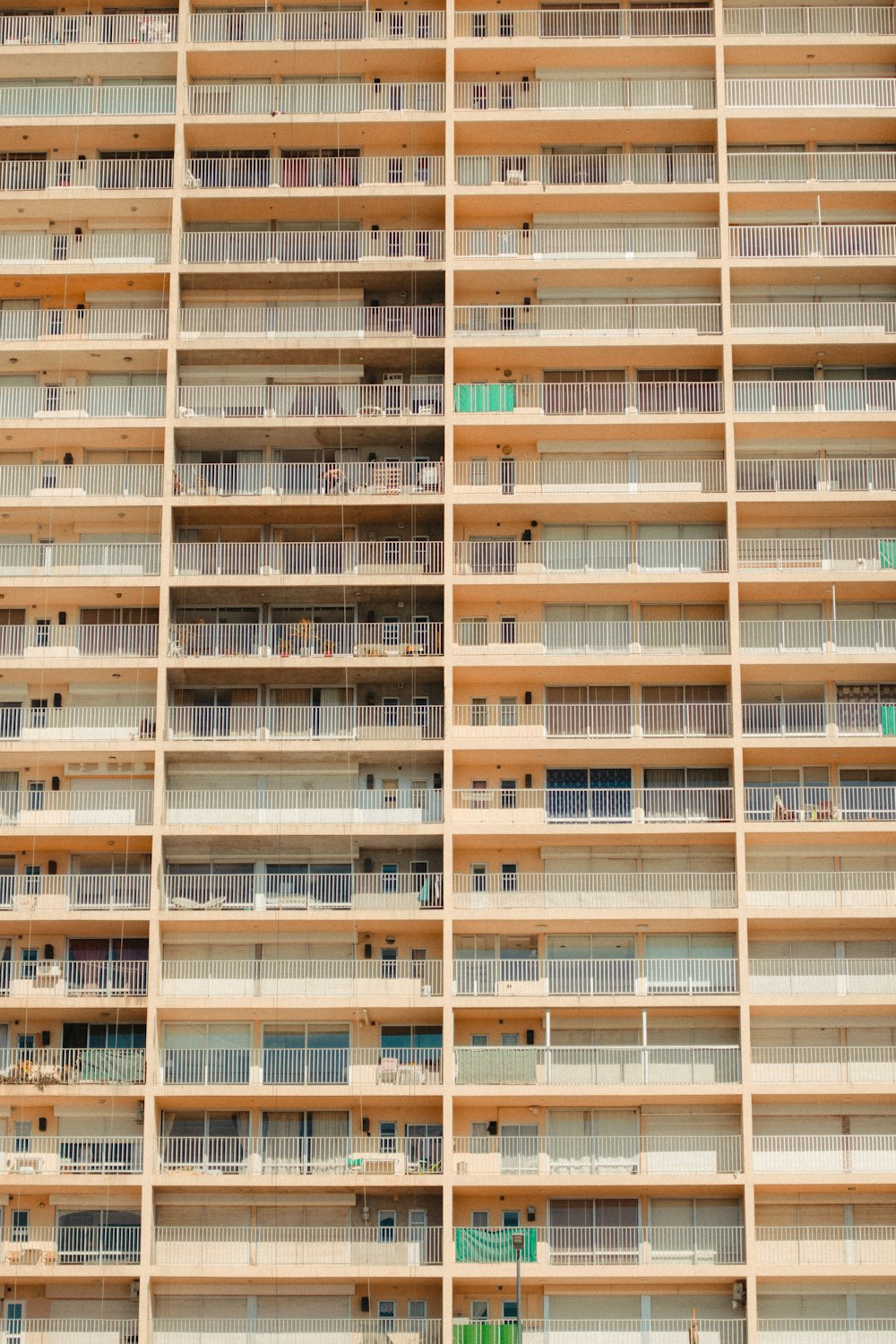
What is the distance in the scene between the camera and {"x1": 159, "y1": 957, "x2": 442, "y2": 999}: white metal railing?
60.0 m

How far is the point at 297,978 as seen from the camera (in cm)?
6038

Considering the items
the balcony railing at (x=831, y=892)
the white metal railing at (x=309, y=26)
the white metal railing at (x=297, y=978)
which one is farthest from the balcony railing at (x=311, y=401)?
the balcony railing at (x=831, y=892)

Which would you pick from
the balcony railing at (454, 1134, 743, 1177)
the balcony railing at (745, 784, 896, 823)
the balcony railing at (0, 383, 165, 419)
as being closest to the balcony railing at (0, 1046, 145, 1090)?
the balcony railing at (454, 1134, 743, 1177)

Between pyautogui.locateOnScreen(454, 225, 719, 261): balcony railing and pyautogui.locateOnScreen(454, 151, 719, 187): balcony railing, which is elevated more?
pyautogui.locateOnScreen(454, 151, 719, 187): balcony railing

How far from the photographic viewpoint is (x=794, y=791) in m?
61.8

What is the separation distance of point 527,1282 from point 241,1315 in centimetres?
731

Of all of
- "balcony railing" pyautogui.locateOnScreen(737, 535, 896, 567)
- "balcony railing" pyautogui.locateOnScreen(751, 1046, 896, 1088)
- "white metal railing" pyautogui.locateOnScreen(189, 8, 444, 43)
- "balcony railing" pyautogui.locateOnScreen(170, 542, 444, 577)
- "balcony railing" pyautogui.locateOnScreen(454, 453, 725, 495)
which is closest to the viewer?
"balcony railing" pyautogui.locateOnScreen(751, 1046, 896, 1088)

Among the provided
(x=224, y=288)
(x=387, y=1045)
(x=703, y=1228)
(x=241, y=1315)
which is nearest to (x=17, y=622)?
(x=224, y=288)

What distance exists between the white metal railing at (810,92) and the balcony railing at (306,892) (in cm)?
2386

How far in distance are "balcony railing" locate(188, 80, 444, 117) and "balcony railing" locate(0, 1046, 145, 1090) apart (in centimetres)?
2630

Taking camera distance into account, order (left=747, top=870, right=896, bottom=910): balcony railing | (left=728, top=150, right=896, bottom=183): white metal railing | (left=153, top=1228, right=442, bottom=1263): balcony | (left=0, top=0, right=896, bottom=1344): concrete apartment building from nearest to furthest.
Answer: (left=153, top=1228, right=442, bottom=1263): balcony < (left=0, top=0, right=896, bottom=1344): concrete apartment building < (left=747, top=870, right=896, bottom=910): balcony railing < (left=728, top=150, right=896, bottom=183): white metal railing

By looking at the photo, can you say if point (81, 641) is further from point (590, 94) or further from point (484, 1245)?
point (590, 94)

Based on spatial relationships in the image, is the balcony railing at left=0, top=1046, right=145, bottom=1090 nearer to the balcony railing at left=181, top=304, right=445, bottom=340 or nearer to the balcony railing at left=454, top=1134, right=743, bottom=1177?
the balcony railing at left=454, top=1134, right=743, bottom=1177

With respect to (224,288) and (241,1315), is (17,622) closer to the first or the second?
(224,288)
